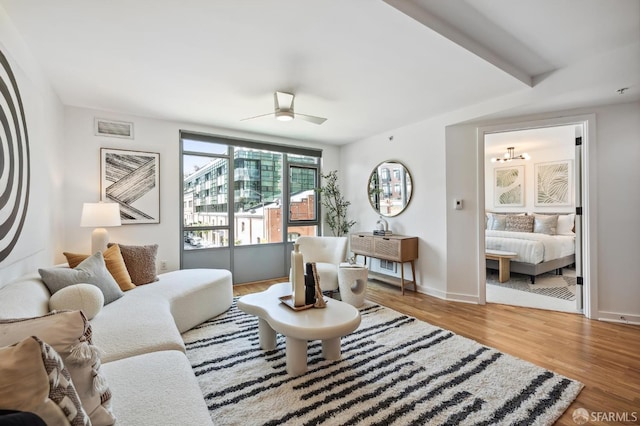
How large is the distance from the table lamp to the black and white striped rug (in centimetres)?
141

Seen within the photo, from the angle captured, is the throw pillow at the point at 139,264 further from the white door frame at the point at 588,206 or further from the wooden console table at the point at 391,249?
the white door frame at the point at 588,206

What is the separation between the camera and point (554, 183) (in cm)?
578

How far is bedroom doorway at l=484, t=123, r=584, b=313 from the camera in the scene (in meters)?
3.70

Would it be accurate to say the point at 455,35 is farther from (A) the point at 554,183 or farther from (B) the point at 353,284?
(A) the point at 554,183

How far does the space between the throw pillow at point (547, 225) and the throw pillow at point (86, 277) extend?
6.63m

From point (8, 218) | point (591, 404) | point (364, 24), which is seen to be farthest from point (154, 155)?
point (591, 404)

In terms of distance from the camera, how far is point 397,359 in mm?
2209

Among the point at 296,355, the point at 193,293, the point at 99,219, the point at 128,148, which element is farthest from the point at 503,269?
the point at 128,148

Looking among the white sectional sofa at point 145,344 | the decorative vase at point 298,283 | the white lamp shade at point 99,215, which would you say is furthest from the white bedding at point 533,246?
the white lamp shade at point 99,215

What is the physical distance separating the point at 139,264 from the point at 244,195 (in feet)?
6.53

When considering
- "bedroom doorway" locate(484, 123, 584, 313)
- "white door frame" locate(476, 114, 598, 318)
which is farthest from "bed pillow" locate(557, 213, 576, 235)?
"white door frame" locate(476, 114, 598, 318)

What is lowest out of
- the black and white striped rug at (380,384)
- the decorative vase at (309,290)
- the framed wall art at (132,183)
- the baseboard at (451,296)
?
the black and white striped rug at (380,384)

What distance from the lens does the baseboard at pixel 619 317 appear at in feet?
9.34

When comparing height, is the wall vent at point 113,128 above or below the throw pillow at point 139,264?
above
